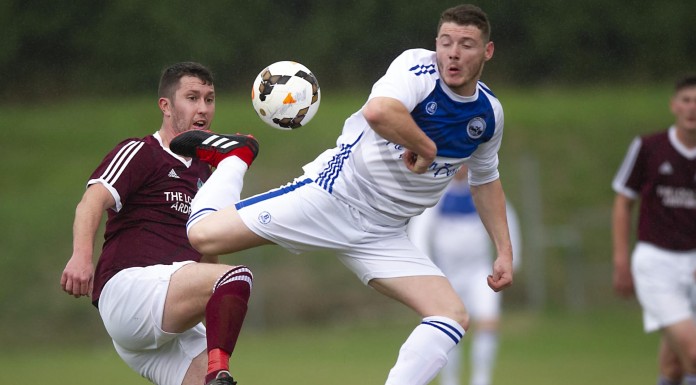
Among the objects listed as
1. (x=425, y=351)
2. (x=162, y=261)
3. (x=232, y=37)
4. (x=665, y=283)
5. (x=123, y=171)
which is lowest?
(x=425, y=351)

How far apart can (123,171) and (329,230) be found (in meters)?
1.03

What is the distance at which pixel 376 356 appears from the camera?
11750 millimetres

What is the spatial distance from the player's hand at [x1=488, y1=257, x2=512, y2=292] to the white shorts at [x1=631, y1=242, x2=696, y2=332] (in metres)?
2.49

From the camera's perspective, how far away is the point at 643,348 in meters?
12.3

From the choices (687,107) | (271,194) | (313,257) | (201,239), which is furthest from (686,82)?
(313,257)

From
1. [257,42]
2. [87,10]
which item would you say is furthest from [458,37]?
[87,10]

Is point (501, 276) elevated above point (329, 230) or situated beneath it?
situated beneath

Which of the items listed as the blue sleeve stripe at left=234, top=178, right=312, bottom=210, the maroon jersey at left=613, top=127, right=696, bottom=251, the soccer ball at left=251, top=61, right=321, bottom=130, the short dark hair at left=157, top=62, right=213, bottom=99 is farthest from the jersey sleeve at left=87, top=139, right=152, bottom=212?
the maroon jersey at left=613, top=127, right=696, bottom=251

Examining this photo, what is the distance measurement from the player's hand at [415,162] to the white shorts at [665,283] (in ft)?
10.5

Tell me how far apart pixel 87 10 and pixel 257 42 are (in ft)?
6.28

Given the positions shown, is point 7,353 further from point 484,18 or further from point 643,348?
point 484,18

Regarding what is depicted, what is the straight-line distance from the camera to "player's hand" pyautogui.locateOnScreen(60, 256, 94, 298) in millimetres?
5000

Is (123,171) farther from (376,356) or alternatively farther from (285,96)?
(376,356)

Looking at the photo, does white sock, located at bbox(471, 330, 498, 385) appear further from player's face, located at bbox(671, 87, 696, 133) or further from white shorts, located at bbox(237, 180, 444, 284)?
white shorts, located at bbox(237, 180, 444, 284)
